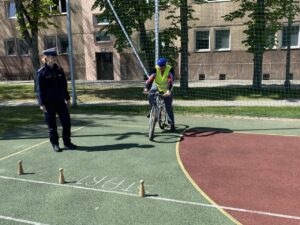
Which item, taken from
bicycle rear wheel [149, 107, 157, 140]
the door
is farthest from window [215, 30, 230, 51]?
bicycle rear wheel [149, 107, 157, 140]

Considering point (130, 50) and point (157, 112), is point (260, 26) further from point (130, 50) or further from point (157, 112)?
point (157, 112)

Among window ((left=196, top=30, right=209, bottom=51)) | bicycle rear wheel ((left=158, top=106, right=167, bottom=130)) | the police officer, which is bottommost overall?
bicycle rear wheel ((left=158, top=106, right=167, bottom=130))

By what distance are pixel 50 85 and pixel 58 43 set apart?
26031mm

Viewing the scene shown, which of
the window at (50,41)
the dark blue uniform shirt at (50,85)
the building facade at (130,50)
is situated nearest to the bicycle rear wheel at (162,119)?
the dark blue uniform shirt at (50,85)

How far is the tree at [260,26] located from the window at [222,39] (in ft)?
23.0

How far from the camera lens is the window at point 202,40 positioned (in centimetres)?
2833

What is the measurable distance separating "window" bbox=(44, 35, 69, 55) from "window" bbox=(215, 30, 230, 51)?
13.4m

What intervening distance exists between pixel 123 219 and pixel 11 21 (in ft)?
107

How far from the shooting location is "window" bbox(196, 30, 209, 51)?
2833 centimetres

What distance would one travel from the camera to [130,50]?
27438mm

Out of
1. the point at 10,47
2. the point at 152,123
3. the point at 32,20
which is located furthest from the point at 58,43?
the point at 152,123

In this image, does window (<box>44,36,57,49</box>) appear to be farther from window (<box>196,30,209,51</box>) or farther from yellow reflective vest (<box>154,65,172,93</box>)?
yellow reflective vest (<box>154,65,172,93</box>)

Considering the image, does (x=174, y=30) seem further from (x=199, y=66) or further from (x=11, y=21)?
(x=11, y=21)

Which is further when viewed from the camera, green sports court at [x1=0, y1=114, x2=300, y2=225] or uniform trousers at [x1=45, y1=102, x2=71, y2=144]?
uniform trousers at [x1=45, y1=102, x2=71, y2=144]
